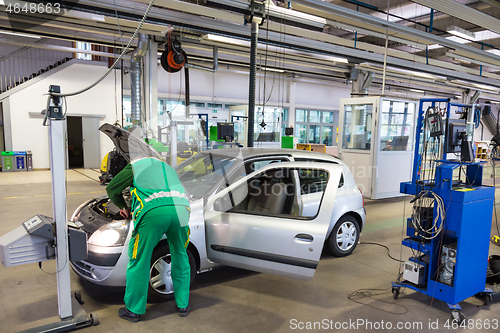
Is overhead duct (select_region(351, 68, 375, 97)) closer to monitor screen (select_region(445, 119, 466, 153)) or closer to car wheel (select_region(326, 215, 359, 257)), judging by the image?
car wheel (select_region(326, 215, 359, 257))

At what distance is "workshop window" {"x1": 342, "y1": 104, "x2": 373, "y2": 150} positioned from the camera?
8.45m

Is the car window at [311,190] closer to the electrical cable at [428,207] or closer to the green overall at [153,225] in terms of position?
the electrical cable at [428,207]

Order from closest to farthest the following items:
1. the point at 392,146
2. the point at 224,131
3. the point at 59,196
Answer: the point at 59,196 < the point at 224,131 < the point at 392,146

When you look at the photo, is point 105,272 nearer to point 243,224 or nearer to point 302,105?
point 243,224

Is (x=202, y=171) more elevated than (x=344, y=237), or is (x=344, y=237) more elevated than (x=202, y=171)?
(x=202, y=171)

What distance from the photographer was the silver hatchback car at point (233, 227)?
9.45 ft

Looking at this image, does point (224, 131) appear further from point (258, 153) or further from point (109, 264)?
point (109, 264)

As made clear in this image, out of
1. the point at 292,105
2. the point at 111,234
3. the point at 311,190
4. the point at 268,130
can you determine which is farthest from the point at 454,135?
the point at 292,105

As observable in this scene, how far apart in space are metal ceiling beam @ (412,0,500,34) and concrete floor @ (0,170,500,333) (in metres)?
4.29

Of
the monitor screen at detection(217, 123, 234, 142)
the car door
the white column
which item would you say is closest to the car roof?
the car door

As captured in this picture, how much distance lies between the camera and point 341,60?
10094 mm

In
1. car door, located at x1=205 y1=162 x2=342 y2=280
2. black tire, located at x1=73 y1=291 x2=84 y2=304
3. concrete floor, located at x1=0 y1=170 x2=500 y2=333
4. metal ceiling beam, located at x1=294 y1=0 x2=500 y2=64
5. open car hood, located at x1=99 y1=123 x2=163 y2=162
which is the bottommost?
concrete floor, located at x1=0 y1=170 x2=500 y2=333

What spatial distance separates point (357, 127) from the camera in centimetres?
875

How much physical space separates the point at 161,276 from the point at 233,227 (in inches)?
31.0
